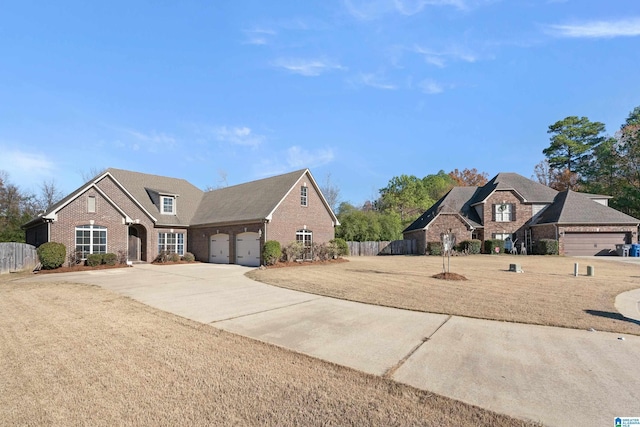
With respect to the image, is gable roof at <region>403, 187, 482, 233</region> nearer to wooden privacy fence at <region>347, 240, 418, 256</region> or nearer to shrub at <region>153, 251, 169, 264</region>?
wooden privacy fence at <region>347, 240, 418, 256</region>

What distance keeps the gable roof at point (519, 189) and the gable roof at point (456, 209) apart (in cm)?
97

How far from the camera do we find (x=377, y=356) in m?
5.09

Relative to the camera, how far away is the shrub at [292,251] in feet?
71.8

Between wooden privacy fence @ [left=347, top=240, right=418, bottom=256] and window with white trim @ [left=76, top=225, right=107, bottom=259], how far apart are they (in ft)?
68.6

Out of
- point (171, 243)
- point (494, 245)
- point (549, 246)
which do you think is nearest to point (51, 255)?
point (171, 243)

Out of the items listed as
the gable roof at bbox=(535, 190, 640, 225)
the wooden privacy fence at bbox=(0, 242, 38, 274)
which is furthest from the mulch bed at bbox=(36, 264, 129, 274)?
the gable roof at bbox=(535, 190, 640, 225)

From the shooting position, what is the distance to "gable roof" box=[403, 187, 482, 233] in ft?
113

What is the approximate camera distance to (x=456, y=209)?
37312 mm

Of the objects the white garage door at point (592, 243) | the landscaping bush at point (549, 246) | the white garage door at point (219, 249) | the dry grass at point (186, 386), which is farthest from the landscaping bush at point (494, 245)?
the dry grass at point (186, 386)

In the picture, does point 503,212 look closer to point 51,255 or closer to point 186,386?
point 186,386

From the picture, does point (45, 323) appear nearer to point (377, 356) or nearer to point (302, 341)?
point (302, 341)

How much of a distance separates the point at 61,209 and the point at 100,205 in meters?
2.03

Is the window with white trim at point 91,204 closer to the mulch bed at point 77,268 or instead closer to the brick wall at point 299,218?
the mulch bed at point 77,268

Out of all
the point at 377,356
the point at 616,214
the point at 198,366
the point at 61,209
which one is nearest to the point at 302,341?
the point at 377,356
